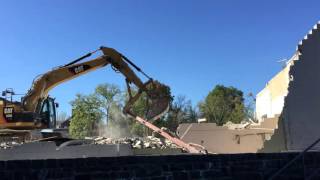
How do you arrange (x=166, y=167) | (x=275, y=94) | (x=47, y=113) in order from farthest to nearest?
(x=47, y=113)
(x=275, y=94)
(x=166, y=167)

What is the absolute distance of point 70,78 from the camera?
2502cm

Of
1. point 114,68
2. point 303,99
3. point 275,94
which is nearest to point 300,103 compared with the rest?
point 303,99

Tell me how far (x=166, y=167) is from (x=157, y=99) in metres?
14.9

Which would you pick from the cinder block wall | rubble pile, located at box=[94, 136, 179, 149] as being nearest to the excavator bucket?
rubble pile, located at box=[94, 136, 179, 149]

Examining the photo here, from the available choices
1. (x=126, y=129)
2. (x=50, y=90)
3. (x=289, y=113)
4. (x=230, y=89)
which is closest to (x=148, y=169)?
(x=289, y=113)

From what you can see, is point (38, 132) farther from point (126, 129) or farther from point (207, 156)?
point (126, 129)

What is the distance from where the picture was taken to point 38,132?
20812 mm

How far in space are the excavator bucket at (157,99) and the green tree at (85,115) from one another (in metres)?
29.8

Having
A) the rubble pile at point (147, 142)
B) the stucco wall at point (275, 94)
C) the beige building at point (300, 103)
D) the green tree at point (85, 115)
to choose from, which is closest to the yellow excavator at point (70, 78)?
the rubble pile at point (147, 142)

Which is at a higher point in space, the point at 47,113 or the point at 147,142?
the point at 47,113

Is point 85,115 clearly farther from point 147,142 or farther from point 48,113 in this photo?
point 147,142

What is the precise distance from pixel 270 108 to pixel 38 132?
10.3 meters

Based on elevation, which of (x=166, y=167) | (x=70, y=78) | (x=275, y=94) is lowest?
(x=166, y=167)

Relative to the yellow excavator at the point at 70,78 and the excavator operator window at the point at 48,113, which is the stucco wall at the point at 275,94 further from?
the excavator operator window at the point at 48,113
